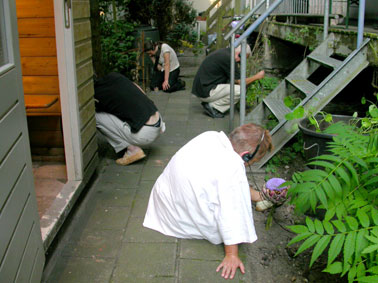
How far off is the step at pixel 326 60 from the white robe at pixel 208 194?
2.19 meters

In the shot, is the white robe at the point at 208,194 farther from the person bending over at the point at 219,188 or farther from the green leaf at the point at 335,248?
the green leaf at the point at 335,248

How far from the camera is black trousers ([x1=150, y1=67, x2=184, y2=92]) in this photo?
27.7ft

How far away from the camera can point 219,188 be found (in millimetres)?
2814

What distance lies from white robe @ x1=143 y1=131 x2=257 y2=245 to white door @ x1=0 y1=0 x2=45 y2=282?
1.05 metres

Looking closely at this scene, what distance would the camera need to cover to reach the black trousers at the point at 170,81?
333 inches

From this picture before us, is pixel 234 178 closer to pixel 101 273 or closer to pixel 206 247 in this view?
pixel 206 247

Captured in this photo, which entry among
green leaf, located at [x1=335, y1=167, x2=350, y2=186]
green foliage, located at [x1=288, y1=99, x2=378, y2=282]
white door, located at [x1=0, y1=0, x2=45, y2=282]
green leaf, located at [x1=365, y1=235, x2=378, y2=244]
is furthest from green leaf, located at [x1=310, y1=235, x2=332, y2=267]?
white door, located at [x1=0, y1=0, x2=45, y2=282]

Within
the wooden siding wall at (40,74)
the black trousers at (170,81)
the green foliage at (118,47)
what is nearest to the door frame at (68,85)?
the wooden siding wall at (40,74)

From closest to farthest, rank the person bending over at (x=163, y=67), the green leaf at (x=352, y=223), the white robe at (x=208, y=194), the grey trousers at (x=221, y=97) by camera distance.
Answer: the green leaf at (x=352, y=223)
the white robe at (x=208, y=194)
the grey trousers at (x=221, y=97)
the person bending over at (x=163, y=67)

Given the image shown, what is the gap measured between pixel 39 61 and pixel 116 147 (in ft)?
3.90

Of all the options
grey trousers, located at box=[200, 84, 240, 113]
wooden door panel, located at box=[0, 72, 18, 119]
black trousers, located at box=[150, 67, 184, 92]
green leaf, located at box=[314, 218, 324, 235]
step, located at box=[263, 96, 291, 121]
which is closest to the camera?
wooden door panel, located at box=[0, 72, 18, 119]

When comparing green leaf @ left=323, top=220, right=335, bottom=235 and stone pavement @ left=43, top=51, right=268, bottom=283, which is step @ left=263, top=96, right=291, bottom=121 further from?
green leaf @ left=323, top=220, right=335, bottom=235

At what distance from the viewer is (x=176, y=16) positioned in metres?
14.4

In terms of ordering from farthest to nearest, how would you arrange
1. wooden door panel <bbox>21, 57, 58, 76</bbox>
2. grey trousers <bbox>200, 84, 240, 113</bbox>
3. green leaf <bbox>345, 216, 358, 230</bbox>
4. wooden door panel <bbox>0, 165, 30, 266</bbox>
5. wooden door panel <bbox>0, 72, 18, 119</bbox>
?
grey trousers <bbox>200, 84, 240, 113</bbox>
wooden door panel <bbox>21, 57, 58, 76</bbox>
green leaf <bbox>345, 216, 358, 230</bbox>
wooden door panel <bbox>0, 72, 18, 119</bbox>
wooden door panel <bbox>0, 165, 30, 266</bbox>
